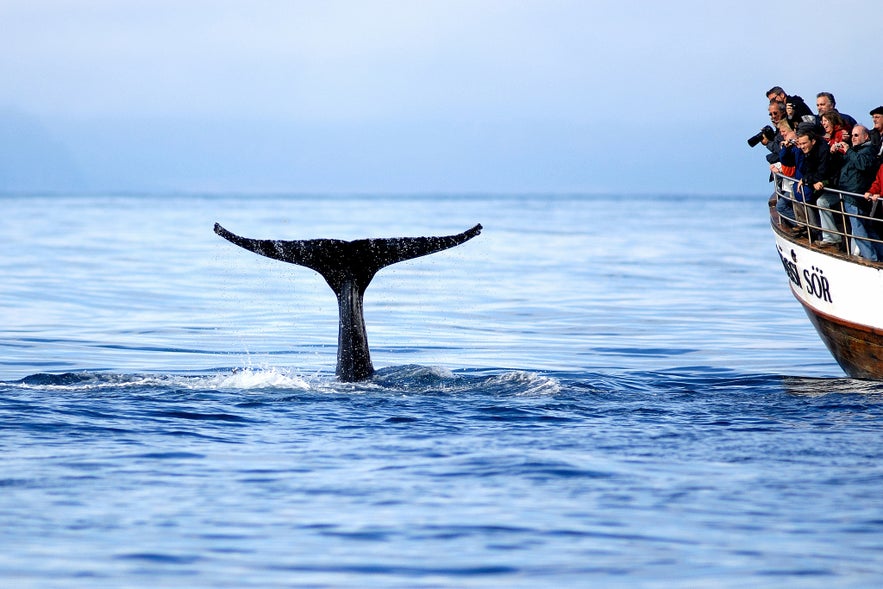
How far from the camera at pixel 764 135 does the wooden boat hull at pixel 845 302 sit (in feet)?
3.89

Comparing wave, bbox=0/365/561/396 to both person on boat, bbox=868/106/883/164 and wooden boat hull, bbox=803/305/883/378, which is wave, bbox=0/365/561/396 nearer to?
wooden boat hull, bbox=803/305/883/378

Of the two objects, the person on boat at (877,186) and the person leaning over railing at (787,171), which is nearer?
the person on boat at (877,186)

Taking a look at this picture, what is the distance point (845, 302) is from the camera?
46.8 ft

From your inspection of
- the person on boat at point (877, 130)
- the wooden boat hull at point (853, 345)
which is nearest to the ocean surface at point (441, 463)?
the wooden boat hull at point (853, 345)

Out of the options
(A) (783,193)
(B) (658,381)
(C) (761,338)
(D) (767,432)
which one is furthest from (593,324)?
(D) (767,432)

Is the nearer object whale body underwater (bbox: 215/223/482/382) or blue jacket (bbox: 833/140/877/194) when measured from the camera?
whale body underwater (bbox: 215/223/482/382)

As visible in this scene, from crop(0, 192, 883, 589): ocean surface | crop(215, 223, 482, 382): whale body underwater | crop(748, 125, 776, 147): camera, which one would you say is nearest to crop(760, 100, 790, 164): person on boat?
crop(748, 125, 776, 147): camera

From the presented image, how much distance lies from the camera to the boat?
636 millimetres

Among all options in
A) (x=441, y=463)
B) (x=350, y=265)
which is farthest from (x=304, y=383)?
(x=441, y=463)

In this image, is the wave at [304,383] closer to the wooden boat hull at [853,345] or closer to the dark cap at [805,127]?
the wooden boat hull at [853,345]

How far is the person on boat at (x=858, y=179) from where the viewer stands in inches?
539

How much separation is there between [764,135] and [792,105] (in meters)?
0.61

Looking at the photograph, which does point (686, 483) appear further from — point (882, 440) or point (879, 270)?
point (879, 270)

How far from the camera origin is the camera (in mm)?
16031
